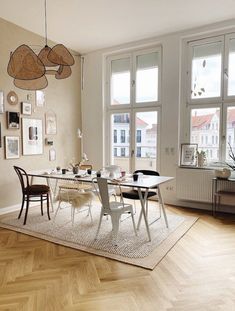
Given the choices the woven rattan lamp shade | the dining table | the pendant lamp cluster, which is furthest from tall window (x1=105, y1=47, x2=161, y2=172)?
the woven rattan lamp shade

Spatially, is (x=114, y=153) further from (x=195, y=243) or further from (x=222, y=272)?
(x=222, y=272)

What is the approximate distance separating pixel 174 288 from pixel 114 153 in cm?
385

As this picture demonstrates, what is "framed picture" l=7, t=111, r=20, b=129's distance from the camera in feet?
14.2

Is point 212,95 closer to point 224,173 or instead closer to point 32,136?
point 224,173

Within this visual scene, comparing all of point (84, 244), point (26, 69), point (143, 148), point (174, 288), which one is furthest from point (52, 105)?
point (174, 288)

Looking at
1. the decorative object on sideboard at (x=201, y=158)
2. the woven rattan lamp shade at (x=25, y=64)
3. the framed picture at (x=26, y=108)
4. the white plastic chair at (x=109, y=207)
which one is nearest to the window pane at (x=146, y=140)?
the decorative object on sideboard at (x=201, y=158)

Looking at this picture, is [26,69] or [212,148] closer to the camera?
[26,69]

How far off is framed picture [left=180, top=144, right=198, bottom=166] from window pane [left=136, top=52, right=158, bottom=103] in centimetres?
119

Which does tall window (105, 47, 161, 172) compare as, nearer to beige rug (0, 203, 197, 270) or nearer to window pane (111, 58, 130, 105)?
window pane (111, 58, 130, 105)

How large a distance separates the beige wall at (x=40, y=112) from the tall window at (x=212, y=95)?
259cm

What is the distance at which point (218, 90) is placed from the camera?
4.52 meters

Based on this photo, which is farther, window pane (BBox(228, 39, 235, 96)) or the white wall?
the white wall

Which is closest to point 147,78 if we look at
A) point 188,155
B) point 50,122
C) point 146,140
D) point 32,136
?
point 146,140

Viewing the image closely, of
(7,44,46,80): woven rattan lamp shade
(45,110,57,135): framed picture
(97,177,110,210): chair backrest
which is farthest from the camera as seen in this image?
(45,110,57,135): framed picture
